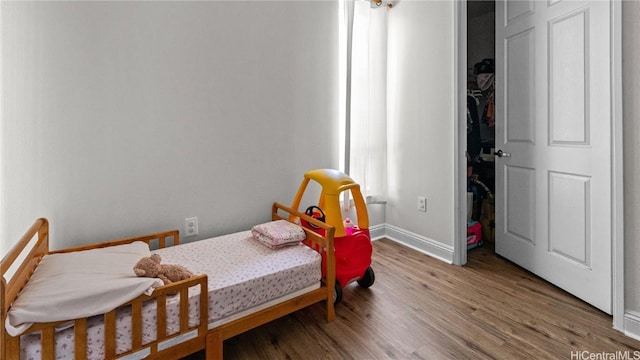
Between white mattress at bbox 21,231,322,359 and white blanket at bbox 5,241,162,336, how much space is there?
88 millimetres

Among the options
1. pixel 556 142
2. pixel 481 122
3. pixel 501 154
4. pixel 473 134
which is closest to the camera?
pixel 556 142

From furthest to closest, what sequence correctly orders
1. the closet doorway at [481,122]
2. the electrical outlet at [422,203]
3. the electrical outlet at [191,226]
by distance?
the closet doorway at [481,122] → the electrical outlet at [422,203] → the electrical outlet at [191,226]

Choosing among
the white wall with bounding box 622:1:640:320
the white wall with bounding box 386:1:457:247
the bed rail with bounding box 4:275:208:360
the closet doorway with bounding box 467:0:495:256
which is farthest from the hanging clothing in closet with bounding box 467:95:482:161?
the bed rail with bounding box 4:275:208:360

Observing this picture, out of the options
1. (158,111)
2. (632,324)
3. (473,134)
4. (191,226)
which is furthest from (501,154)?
(158,111)

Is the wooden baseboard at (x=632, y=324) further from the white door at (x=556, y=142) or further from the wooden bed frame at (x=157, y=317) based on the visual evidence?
the wooden bed frame at (x=157, y=317)

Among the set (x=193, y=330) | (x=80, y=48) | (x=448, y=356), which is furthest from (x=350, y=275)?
(x=80, y=48)

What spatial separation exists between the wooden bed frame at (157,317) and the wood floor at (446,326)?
0.52ft

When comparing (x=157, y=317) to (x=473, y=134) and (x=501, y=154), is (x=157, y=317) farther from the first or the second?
(x=473, y=134)

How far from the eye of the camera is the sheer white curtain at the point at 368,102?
2762 millimetres

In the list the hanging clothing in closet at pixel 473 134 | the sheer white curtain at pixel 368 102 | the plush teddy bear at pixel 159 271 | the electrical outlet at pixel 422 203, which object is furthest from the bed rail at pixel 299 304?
the hanging clothing in closet at pixel 473 134

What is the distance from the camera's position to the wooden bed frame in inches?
40.8

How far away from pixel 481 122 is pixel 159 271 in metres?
3.46

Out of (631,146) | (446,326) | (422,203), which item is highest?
(631,146)

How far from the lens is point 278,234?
72.1 inches
